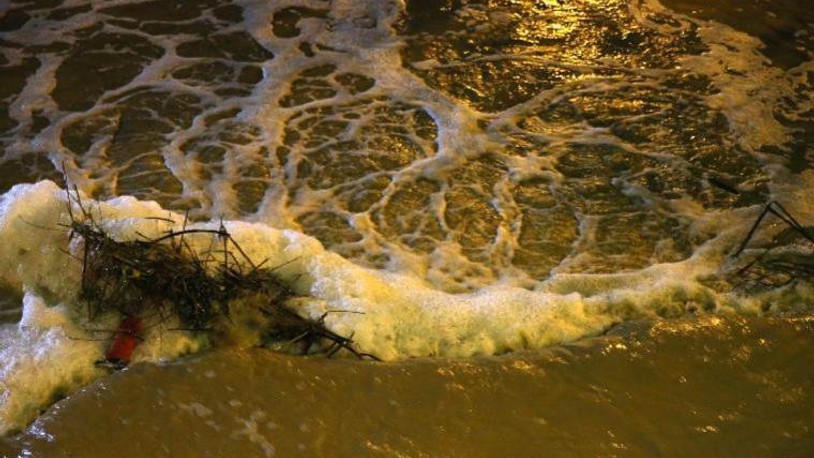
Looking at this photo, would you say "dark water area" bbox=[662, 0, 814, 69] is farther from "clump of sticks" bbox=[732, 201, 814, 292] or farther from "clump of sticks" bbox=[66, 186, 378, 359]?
"clump of sticks" bbox=[66, 186, 378, 359]

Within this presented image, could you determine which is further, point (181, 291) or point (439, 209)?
point (439, 209)

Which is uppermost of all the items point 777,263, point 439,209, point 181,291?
point 181,291

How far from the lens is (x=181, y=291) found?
3324 mm

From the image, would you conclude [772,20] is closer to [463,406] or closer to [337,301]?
[337,301]

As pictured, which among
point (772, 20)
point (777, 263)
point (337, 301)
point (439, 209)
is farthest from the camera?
point (772, 20)

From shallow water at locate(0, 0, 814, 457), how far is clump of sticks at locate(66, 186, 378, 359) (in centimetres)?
11

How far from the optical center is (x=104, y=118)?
5.29m

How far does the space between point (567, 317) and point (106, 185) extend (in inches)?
107

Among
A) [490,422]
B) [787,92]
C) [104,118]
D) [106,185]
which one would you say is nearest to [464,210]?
[490,422]

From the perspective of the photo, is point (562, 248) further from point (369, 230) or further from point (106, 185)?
point (106, 185)

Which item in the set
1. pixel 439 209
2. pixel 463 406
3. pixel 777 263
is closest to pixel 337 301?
pixel 463 406

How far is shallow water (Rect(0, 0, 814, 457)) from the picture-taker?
3002 millimetres

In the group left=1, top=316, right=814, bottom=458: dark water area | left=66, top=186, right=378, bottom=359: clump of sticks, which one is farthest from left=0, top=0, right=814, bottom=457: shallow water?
left=66, top=186, right=378, bottom=359: clump of sticks

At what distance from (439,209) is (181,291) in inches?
68.0
